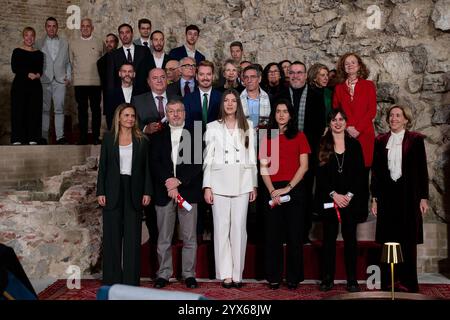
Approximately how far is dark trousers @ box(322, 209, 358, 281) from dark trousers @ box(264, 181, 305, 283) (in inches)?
9.6

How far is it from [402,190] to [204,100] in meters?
2.21

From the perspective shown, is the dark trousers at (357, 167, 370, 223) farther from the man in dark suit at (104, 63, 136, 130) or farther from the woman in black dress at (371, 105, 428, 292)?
the man in dark suit at (104, 63, 136, 130)

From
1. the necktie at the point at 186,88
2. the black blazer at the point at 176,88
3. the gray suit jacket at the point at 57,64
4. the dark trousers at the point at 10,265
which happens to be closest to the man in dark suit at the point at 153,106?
the black blazer at the point at 176,88

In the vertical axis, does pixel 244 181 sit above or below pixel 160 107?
below

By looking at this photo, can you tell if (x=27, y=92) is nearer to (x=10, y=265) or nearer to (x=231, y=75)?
(x=231, y=75)

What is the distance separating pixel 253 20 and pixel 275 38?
0.50 m

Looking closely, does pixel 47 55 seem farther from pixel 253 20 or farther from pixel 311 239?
pixel 311 239

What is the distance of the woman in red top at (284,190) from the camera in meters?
6.03

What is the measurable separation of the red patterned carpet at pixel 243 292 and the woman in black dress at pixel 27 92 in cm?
319

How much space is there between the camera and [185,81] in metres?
7.00

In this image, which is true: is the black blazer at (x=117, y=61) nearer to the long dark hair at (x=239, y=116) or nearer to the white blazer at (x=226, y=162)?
the long dark hair at (x=239, y=116)

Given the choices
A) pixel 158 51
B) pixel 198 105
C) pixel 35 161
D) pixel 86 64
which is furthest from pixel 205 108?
pixel 35 161

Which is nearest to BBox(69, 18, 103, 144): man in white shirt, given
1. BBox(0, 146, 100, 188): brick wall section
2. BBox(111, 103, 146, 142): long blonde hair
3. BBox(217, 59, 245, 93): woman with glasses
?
BBox(0, 146, 100, 188): brick wall section

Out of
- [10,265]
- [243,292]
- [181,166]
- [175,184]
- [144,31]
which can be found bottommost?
[243,292]
